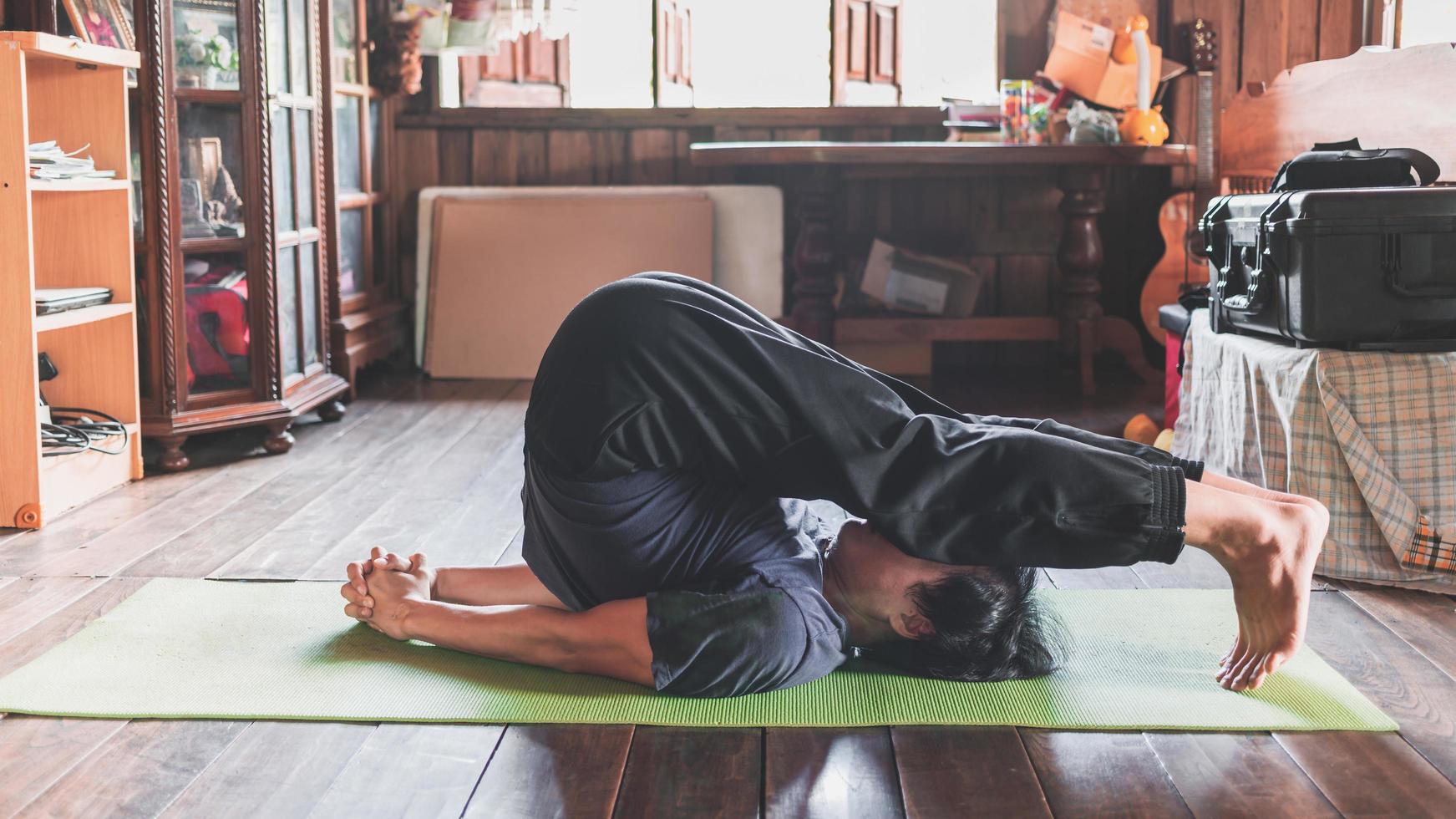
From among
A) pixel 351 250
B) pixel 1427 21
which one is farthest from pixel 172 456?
pixel 1427 21

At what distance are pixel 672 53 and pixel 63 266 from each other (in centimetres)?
233

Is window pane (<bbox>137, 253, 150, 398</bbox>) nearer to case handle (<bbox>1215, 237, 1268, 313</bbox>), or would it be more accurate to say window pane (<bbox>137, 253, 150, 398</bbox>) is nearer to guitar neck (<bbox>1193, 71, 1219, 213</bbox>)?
case handle (<bbox>1215, 237, 1268, 313</bbox>)

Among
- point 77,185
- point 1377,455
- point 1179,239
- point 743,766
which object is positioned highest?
point 77,185

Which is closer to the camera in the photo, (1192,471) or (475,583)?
(1192,471)

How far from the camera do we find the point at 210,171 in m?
3.04

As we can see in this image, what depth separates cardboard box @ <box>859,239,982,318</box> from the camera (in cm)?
442

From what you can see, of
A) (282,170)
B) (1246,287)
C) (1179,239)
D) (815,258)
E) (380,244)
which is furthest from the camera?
(380,244)

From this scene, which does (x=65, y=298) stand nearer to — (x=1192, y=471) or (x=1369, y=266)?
(x=1192, y=471)

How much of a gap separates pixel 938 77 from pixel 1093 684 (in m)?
3.24

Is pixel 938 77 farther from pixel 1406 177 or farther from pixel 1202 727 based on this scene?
pixel 1202 727

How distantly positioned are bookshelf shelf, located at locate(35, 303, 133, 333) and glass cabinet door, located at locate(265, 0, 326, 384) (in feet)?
1.58

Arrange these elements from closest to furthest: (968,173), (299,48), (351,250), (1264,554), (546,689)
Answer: (1264,554), (546,689), (299,48), (351,250), (968,173)

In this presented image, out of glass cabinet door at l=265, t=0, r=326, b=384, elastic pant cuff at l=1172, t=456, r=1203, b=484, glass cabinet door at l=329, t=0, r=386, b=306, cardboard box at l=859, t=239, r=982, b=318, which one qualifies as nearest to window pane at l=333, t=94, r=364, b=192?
glass cabinet door at l=329, t=0, r=386, b=306

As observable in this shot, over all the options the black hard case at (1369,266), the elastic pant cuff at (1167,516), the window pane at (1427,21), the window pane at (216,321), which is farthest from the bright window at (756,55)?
the elastic pant cuff at (1167,516)
